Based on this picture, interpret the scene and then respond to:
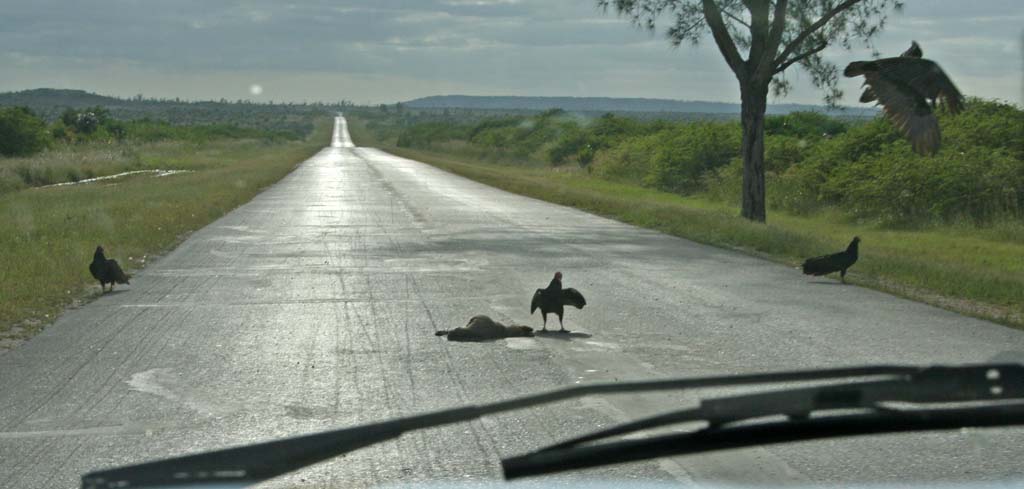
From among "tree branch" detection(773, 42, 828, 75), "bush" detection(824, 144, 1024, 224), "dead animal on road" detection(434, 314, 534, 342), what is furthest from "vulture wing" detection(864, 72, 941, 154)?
"bush" detection(824, 144, 1024, 224)

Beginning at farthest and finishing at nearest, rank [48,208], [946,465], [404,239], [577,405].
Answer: [48,208]
[404,239]
[577,405]
[946,465]

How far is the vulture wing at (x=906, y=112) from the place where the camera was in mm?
12070

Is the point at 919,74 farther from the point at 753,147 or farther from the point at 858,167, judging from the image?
Result: the point at 858,167

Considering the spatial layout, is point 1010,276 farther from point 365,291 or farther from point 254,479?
point 254,479

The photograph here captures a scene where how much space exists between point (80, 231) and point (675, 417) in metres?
17.4

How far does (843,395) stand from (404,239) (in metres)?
15.4

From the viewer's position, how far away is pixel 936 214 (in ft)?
79.6

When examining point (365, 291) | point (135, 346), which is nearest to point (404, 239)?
point (365, 291)

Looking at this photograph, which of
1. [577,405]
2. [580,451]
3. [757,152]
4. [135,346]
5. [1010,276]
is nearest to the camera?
[580,451]

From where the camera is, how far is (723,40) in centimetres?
2348

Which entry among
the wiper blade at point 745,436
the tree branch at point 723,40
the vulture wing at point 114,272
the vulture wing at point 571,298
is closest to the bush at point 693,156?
the tree branch at point 723,40

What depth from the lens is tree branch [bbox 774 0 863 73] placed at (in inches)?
848

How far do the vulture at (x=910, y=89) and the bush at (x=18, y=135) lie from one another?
5737 centimetres

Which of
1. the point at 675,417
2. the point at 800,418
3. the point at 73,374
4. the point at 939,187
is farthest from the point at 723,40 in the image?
the point at 675,417
